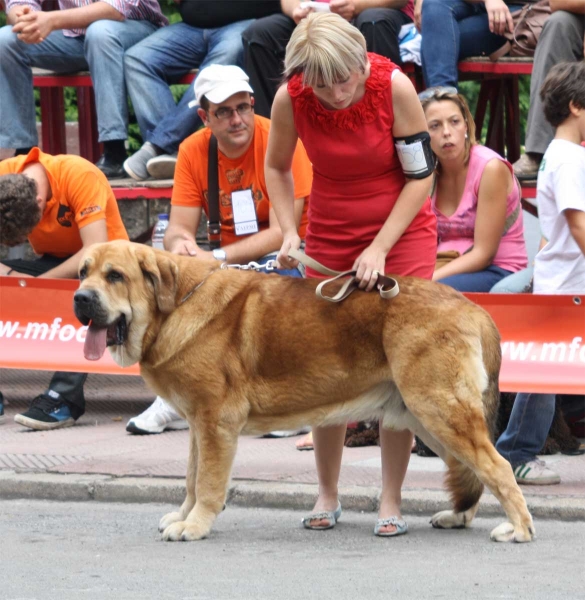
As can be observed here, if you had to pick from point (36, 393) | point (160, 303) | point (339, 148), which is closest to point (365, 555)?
point (160, 303)

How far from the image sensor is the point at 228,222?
7.46m

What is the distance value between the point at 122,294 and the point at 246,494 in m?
1.48

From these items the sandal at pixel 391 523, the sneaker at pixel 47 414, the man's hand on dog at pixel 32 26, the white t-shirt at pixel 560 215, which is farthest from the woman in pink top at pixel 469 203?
the man's hand on dog at pixel 32 26

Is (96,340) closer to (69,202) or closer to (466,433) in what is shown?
(466,433)

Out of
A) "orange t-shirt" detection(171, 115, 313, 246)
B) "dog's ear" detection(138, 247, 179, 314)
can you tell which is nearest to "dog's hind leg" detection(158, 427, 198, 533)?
"dog's ear" detection(138, 247, 179, 314)

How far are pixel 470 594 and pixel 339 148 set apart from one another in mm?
1958

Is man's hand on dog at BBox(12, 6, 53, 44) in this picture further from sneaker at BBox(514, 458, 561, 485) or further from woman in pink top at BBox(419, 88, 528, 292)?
sneaker at BBox(514, 458, 561, 485)

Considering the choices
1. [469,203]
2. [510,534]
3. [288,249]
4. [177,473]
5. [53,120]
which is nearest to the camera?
[510,534]

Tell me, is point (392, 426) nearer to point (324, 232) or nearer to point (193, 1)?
point (324, 232)

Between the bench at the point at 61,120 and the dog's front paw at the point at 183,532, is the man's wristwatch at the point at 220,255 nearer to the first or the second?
the dog's front paw at the point at 183,532

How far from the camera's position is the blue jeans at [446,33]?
855 cm

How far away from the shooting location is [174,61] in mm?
9414

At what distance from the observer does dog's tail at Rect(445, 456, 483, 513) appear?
16.3 feet

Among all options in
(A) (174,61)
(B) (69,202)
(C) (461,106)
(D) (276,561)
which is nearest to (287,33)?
(A) (174,61)
